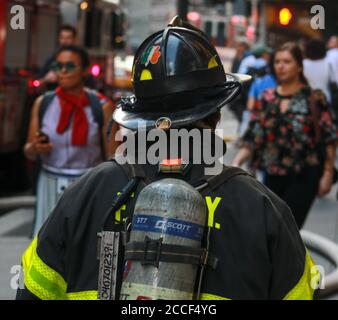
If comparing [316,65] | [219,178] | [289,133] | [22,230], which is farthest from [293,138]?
[316,65]

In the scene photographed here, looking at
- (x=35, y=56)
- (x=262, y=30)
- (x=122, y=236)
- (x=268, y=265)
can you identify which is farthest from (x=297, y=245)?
(x=262, y=30)

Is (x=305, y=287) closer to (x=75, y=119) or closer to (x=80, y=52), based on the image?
(x=75, y=119)

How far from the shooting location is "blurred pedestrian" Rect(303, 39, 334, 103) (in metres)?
11.6

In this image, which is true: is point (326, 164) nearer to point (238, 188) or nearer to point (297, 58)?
point (297, 58)

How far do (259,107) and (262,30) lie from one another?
19564 mm

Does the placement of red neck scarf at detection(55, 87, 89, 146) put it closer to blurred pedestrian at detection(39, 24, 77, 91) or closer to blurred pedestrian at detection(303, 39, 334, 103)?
blurred pedestrian at detection(39, 24, 77, 91)

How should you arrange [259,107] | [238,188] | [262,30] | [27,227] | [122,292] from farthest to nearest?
[262,30] → [27,227] → [259,107] → [238,188] → [122,292]

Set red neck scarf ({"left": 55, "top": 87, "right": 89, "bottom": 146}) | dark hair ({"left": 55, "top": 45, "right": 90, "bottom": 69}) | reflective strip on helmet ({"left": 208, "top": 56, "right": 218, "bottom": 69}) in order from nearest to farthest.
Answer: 1. reflective strip on helmet ({"left": 208, "top": 56, "right": 218, "bottom": 69})
2. red neck scarf ({"left": 55, "top": 87, "right": 89, "bottom": 146})
3. dark hair ({"left": 55, "top": 45, "right": 90, "bottom": 69})

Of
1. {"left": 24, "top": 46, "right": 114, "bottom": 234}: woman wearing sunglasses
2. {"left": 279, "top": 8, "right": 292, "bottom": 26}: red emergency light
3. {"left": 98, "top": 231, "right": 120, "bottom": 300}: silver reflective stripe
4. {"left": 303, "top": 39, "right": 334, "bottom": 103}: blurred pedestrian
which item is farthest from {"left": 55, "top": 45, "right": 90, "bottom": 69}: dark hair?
{"left": 279, "top": 8, "right": 292, "bottom": 26}: red emergency light

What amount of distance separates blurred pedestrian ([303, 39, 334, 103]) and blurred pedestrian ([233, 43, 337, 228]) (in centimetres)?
472

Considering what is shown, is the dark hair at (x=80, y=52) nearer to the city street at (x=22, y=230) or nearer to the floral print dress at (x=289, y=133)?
the floral print dress at (x=289, y=133)

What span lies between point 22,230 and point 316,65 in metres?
4.37

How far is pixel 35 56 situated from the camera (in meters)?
12.8

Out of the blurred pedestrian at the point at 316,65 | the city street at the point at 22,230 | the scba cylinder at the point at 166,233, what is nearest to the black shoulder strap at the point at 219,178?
the scba cylinder at the point at 166,233
